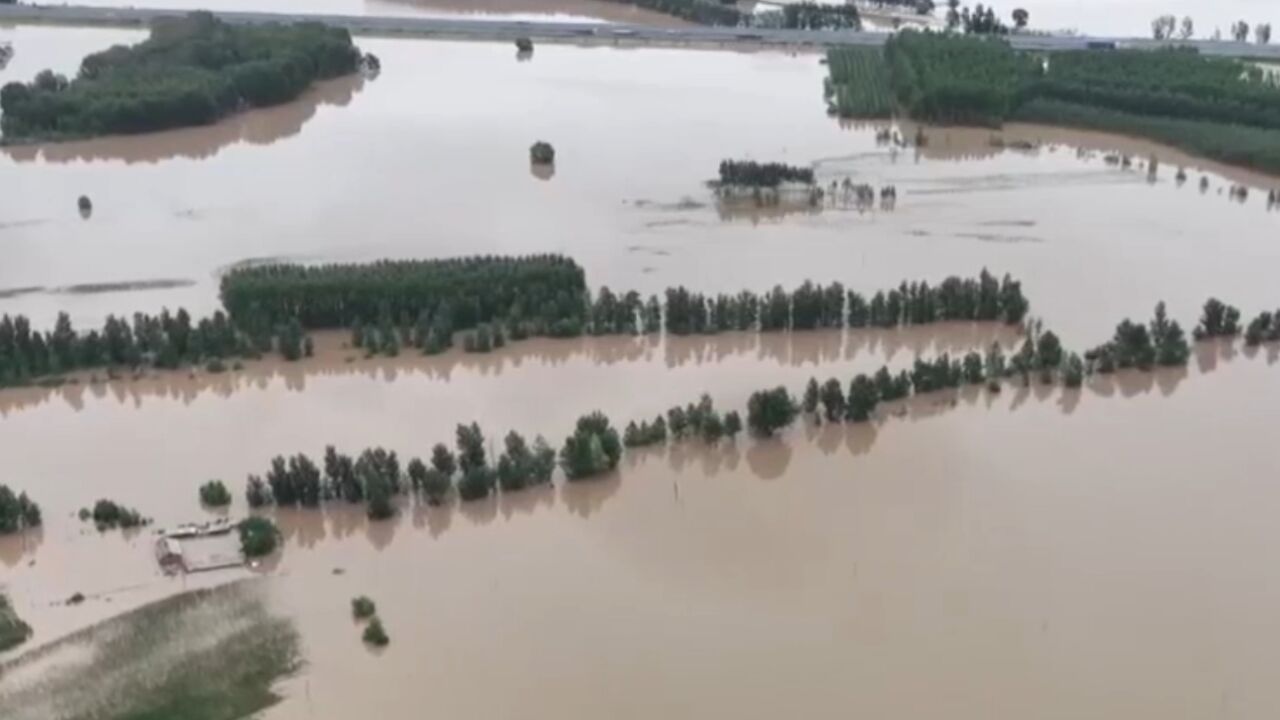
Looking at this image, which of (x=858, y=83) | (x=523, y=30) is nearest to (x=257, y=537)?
(x=858, y=83)

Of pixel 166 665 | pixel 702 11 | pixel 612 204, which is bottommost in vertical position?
pixel 166 665

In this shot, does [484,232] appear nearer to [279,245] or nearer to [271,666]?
[279,245]

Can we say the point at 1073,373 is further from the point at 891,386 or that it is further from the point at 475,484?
the point at 475,484

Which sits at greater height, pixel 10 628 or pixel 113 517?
pixel 113 517

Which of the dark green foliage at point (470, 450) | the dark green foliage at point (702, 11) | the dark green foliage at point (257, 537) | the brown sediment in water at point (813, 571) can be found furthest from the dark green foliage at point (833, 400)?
the dark green foliage at point (702, 11)

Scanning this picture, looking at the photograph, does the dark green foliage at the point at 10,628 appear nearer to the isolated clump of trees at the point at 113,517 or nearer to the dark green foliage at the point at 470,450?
the isolated clump of trees at the point at 113,517

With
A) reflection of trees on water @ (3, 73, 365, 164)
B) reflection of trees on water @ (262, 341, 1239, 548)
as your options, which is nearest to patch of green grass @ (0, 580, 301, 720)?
reflection of trees on water @ (262, 341, 1239, 548)

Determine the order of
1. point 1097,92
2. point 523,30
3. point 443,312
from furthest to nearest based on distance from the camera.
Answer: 1. point 523,30
2. point 1097,92
3. point 443,312

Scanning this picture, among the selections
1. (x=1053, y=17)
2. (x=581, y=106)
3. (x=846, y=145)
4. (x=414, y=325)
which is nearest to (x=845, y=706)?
(x=414, y=325)
